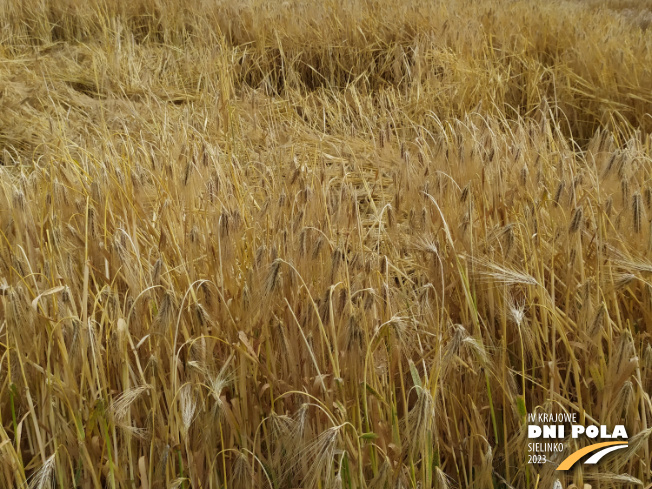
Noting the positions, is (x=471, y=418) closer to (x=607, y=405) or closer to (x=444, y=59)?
(x=607, y=405)

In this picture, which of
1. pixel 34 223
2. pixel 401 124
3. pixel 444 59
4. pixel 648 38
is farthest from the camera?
pixel 648 38

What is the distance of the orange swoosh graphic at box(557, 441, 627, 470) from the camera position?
95 centimetres

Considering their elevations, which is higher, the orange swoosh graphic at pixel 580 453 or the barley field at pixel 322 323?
the barley field at pixel 322 323

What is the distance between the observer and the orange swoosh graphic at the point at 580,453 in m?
0.95

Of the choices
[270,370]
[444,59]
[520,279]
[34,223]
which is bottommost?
[270,370]

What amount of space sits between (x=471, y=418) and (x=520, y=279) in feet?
0.86

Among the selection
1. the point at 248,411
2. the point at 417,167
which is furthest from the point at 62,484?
the point at 417,167

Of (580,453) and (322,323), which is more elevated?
(322,323)

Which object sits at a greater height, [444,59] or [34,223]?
[444,59]

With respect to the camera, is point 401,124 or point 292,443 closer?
point 292,443

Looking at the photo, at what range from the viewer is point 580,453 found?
972 millimetres

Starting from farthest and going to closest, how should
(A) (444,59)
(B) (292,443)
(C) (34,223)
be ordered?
(A) (444,59), (C) (34,223), (B) (292,443)

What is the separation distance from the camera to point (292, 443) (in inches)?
38.3

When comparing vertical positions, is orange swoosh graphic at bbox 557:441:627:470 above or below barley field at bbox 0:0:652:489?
below
